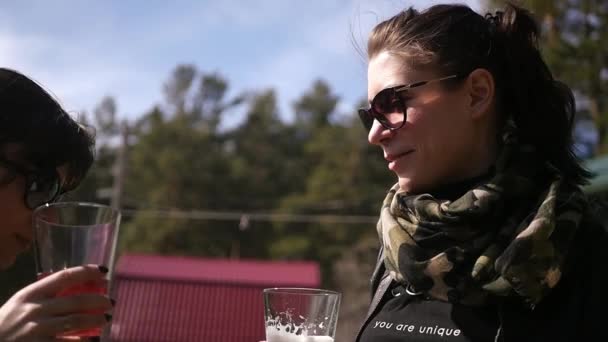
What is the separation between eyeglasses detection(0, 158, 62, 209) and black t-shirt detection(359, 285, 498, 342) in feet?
2.89

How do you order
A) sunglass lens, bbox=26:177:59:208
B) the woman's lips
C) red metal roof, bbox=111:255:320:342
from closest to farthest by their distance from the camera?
sunglass lens, bbox=26:177:59:208
the woman's lips
red metal roof, bbox=111:255:320:342

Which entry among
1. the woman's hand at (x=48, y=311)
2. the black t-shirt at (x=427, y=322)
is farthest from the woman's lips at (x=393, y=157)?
the woman's hand at (x=48, y=311)

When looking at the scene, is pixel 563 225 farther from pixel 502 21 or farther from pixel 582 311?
pixel 502 21

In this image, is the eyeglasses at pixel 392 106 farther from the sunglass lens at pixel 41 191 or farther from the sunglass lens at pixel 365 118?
the sunglass lens at pixel 41 191

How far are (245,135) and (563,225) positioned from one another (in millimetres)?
41831

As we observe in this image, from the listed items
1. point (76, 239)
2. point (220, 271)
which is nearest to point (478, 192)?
point (76, 239)

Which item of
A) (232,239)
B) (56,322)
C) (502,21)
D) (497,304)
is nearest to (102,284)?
(56,322)

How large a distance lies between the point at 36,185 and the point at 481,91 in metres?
1.15

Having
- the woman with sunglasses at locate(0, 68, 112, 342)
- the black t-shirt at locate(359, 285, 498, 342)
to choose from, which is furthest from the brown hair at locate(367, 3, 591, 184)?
the woman with sunglasses at locate(0, 68, 112, 342)

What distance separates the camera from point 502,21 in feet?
Answer: 6.62

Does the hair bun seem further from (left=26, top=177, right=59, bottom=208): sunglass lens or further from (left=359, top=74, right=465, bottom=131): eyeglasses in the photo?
(left=26, top=177, right=59, bottom=208): sunglass lens

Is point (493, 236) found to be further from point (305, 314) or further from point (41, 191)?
point (41, 191)

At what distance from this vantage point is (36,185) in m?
1.64

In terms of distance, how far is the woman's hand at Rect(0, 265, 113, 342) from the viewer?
1.09 m
